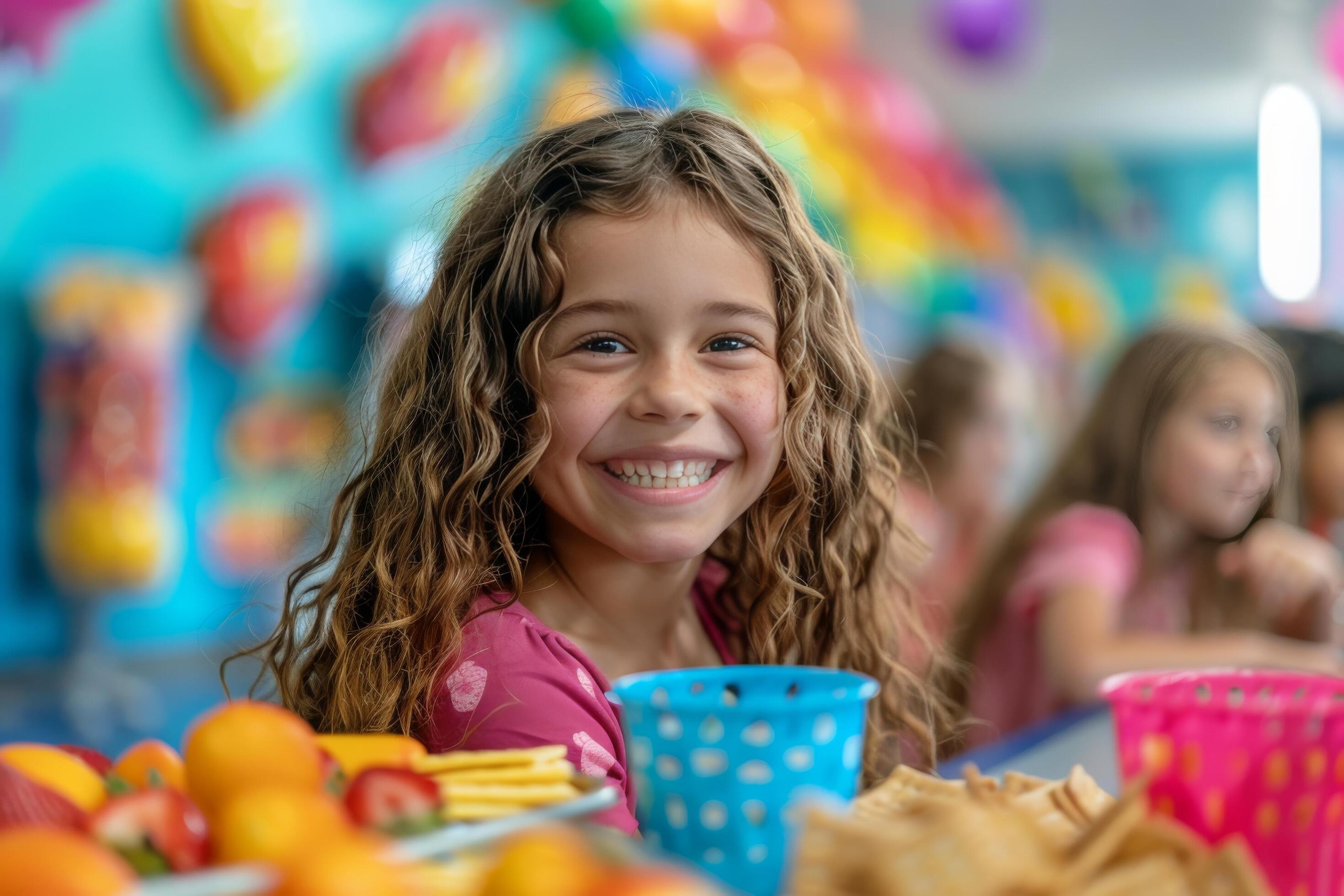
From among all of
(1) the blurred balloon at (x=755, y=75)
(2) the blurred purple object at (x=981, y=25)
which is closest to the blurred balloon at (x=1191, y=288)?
(2) the blurred purple object at (x=981, y=25)

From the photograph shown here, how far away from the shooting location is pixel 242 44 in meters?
3.79

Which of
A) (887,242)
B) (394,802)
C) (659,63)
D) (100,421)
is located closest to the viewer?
(394,802)

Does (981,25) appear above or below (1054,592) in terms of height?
above

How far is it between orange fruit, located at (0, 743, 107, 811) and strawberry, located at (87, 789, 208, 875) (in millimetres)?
60

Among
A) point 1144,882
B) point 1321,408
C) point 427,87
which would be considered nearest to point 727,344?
point 1144,882

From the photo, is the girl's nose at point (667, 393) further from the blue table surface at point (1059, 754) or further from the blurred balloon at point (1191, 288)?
the blurred balloon at point (1191, 288)

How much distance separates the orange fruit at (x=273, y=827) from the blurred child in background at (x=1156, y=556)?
3.44 ft

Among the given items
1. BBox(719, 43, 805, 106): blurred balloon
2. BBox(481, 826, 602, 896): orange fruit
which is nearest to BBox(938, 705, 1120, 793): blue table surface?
BBox(481, 826, 602, 896): orange fruit

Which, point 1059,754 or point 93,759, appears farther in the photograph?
point 1059,754

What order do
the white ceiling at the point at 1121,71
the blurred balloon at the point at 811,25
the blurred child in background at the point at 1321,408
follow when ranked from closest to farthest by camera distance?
the blurred child in background at the point at 1321,408 → the blurred balloon at the point at 811,25 → the white ceiling at the point at 1121,71

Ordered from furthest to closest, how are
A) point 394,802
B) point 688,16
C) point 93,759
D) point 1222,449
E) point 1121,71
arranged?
point 1121,71 → point 688,16 → point 1222,449 → point 93,759 → point 394,802

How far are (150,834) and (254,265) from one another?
12.0ft

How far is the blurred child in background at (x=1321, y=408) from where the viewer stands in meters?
1.91

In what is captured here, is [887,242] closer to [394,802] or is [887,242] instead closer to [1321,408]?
[1321,408]
